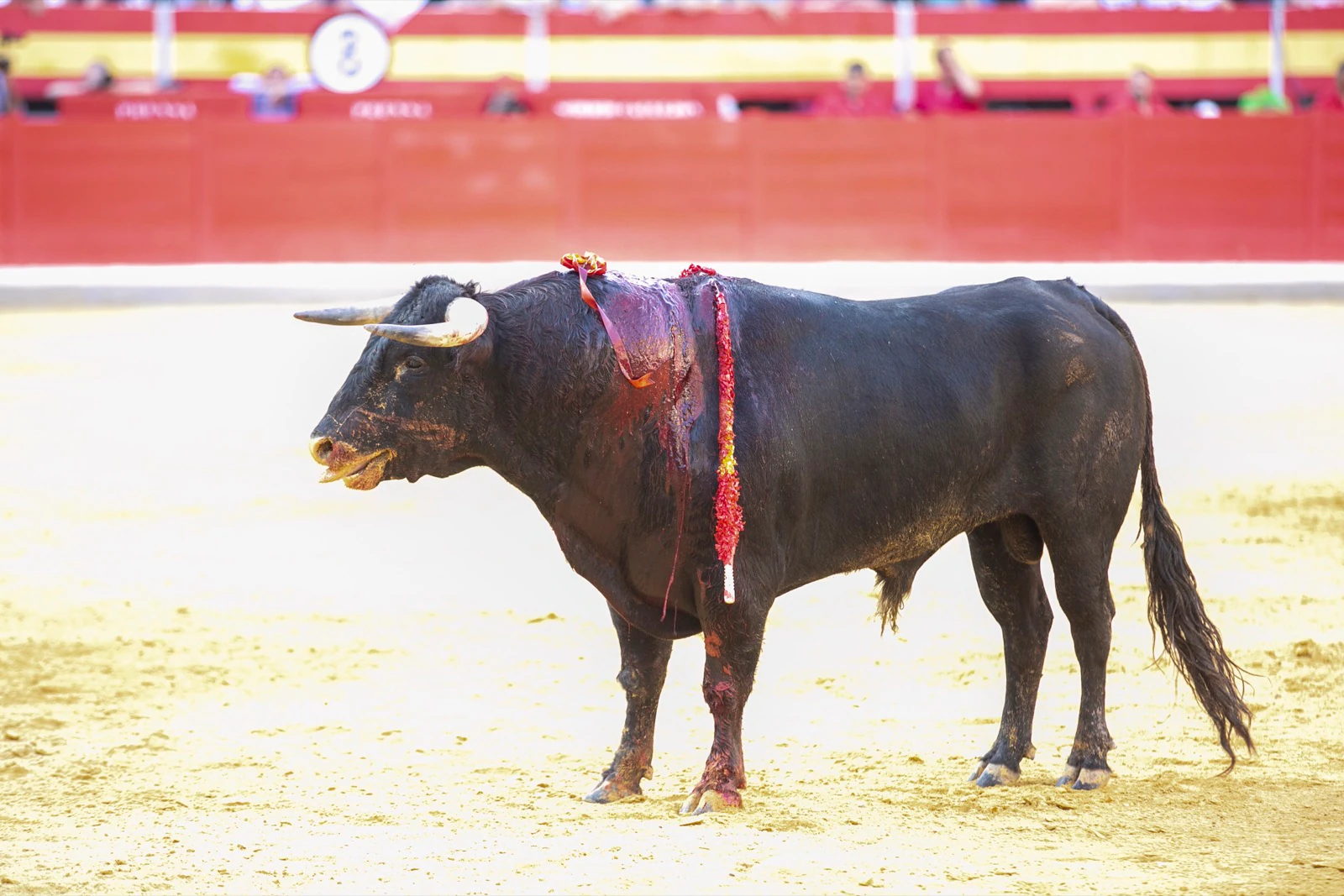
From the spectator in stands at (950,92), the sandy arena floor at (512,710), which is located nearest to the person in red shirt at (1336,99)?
the spectator in stands at (950,92)

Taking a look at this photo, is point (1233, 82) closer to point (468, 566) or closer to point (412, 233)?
point (412, 233)

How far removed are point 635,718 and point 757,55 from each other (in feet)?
45.5

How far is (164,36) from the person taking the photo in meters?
16.8

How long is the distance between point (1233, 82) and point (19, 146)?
11.2m

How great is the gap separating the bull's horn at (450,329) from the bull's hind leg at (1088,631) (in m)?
1.42

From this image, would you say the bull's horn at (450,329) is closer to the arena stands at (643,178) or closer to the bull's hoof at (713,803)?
the bull's hoof at (713,803)

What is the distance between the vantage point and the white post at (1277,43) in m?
16.8

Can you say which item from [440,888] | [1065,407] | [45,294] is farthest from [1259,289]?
[440,888]

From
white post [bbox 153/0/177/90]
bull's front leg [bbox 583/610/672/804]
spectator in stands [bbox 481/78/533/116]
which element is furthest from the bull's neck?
white post [bbox 153/0/177/90]

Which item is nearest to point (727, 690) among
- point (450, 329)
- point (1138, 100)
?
point (450, 329)

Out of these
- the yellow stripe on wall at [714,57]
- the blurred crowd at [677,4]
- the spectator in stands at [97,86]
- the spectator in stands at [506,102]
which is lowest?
the spectator in stands at [506,102]

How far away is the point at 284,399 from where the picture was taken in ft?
32.6

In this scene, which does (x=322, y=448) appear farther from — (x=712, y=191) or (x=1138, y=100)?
(x=1138, y=100)

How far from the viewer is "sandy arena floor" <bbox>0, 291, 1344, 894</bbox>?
3609mm
